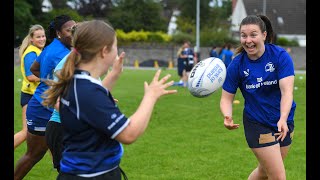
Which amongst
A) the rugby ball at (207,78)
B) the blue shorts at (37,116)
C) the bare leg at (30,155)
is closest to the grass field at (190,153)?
the bare leg at (30,155)

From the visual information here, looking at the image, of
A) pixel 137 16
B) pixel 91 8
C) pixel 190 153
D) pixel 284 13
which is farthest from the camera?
pixel 284 13

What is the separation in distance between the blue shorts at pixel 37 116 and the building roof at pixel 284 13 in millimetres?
63917

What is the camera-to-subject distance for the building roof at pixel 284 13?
6894 centimetres

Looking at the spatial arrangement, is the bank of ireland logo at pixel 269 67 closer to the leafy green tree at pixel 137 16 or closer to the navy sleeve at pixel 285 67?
the navy sleeve at pixel 285 67

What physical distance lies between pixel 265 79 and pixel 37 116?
8.52 feet

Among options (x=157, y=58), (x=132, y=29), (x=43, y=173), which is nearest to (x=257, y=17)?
(x=43, y=173)

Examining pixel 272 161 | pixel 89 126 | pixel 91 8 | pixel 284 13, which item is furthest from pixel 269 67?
pixel 284 13

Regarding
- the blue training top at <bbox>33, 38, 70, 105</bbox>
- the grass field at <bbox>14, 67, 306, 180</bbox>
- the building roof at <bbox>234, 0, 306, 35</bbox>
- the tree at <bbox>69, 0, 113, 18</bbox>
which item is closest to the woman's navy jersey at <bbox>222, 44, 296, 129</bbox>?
the blue training top at <bbox>33, 38, 70, 105</bbox>

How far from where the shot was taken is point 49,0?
67.8m

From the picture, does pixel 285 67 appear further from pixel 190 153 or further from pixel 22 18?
pixel 22 18

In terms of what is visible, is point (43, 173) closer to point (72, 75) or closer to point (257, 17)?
point (257, 17)

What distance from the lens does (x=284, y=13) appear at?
71250 millimetres

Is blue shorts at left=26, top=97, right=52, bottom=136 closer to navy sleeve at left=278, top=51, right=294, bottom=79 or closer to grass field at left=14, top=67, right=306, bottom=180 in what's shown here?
grass field at left=14, top=67, right=306, bottom=180
